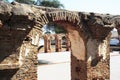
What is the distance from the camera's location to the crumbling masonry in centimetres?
504

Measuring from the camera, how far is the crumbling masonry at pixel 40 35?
16.5ft

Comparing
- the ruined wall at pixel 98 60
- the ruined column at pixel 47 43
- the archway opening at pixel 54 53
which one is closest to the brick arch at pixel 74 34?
the ruined wall at pixel 98 60

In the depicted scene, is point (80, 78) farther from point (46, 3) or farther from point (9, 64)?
point (46, 3)

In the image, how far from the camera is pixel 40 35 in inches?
239

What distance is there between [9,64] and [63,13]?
2.04m

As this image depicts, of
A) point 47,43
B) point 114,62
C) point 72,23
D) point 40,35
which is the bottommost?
point 114,62

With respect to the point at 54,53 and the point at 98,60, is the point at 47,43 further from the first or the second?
the point at 98,60

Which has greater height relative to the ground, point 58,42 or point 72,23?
point 72,23

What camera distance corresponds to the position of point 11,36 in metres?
5.13

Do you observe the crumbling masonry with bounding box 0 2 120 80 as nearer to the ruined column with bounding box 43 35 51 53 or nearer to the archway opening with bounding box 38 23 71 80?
the archway opening with bounding box 38 23 71 80

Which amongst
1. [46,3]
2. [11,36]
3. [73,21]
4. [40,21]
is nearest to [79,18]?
[73,21]

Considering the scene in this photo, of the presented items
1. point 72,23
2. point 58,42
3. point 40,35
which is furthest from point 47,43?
point 40,35

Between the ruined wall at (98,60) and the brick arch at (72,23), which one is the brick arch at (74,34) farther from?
the ruined wall at (98,60)

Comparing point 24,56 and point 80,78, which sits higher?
point 24,56
